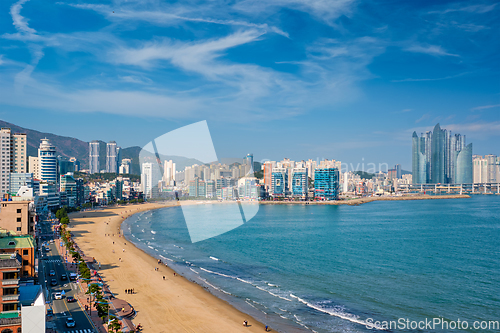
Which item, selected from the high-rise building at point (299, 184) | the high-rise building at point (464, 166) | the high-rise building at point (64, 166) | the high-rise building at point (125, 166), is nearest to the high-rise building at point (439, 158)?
the high-rise building at point (464, 166)

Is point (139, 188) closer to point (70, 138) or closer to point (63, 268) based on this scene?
point (63, 268)

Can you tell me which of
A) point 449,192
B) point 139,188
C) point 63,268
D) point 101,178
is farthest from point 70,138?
point 63,268

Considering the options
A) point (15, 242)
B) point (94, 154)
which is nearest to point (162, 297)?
point (15, 242)

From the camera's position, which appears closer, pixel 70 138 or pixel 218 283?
pixel 218 283

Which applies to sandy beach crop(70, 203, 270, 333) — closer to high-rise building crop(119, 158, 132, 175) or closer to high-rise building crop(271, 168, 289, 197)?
high-rise building crop(271, 168, 289, 197)

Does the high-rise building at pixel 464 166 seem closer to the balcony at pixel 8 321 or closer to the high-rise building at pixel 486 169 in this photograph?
the high-rise building at pixel 486 169
